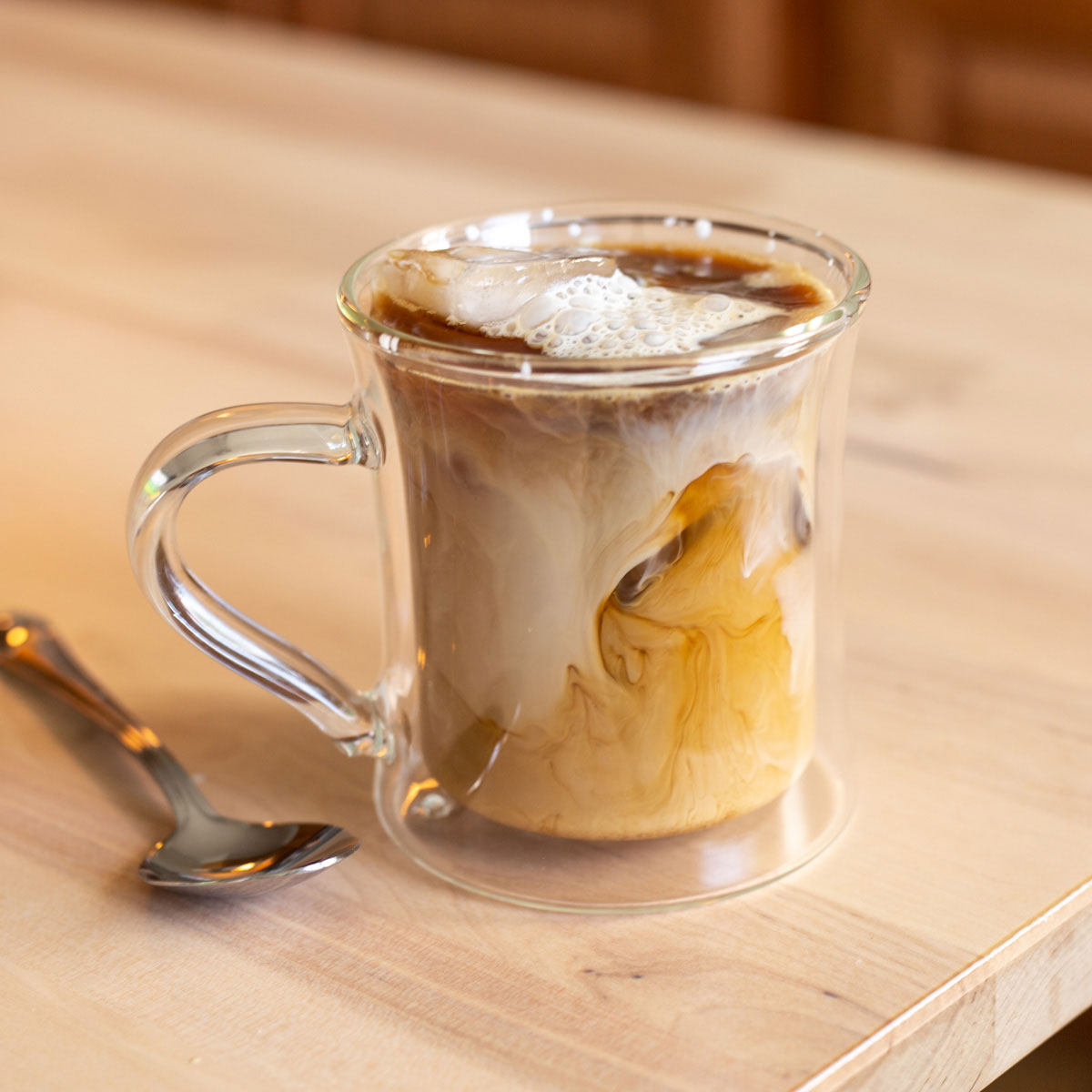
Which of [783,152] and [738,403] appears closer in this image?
[738,403]

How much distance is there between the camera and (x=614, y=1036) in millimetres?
360

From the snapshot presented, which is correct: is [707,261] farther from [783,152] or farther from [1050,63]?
[1050,63]

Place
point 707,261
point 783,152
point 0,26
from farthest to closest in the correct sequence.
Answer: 1. point 0,26
2. point 783,152
3. point 707,261

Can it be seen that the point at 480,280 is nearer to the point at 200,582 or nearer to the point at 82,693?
the point at 200,582

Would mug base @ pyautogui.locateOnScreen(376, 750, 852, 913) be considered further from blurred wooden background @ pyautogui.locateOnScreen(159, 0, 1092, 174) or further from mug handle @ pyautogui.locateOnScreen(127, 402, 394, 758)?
blurred wooden background @ pyautogui.locateOnScreen(159, 0, 1092, 174)

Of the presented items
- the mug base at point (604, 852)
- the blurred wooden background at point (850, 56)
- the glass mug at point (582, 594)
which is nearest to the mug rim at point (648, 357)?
the glass mug at point (582, 594)

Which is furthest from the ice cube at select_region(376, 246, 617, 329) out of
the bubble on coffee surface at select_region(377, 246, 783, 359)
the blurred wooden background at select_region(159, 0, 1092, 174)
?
the blurred wooden background at select_region(159, 0, 1092, 174)

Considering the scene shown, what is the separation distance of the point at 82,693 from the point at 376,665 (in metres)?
0.10

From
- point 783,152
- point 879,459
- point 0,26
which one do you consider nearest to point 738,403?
point 879,459

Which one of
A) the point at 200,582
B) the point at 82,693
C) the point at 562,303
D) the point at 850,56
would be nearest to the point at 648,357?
the point at 562,303

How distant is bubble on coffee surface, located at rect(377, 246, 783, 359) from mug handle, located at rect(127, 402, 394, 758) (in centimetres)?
4

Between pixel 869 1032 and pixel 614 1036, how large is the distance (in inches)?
2.5

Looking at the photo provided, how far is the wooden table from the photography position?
0.37m

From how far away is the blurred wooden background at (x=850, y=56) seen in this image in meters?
1.83
